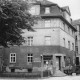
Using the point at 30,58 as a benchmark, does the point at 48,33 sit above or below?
above

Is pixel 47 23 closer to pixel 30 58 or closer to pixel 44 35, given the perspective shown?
pixel 44 35

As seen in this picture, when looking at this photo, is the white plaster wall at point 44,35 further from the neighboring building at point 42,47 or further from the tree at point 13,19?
the tree at point 13,19

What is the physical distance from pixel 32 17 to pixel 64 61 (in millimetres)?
19363

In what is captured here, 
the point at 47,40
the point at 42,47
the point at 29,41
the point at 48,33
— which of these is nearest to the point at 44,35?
the point at 48,33

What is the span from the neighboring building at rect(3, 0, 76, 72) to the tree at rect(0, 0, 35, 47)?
13.8 metres

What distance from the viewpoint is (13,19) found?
1953cm

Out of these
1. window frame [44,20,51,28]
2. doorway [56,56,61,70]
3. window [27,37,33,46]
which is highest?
window frame [44,20,51,28]

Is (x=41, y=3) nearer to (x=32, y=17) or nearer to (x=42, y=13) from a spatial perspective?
(x=42, y=13)

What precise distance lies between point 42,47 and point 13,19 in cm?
1748

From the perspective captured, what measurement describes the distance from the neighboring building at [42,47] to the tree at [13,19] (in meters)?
13.8

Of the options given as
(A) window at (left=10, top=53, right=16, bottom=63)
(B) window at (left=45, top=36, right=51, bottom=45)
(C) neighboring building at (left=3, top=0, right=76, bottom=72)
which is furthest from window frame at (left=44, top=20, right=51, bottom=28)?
(A) window at (left=10, top=53, right=16, bottom=63)

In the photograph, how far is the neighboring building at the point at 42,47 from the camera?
36.1 metres

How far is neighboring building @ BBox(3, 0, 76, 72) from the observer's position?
3606cm

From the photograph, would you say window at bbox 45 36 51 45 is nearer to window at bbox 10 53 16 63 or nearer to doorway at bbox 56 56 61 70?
doorway at bbox 56 56 61 70
